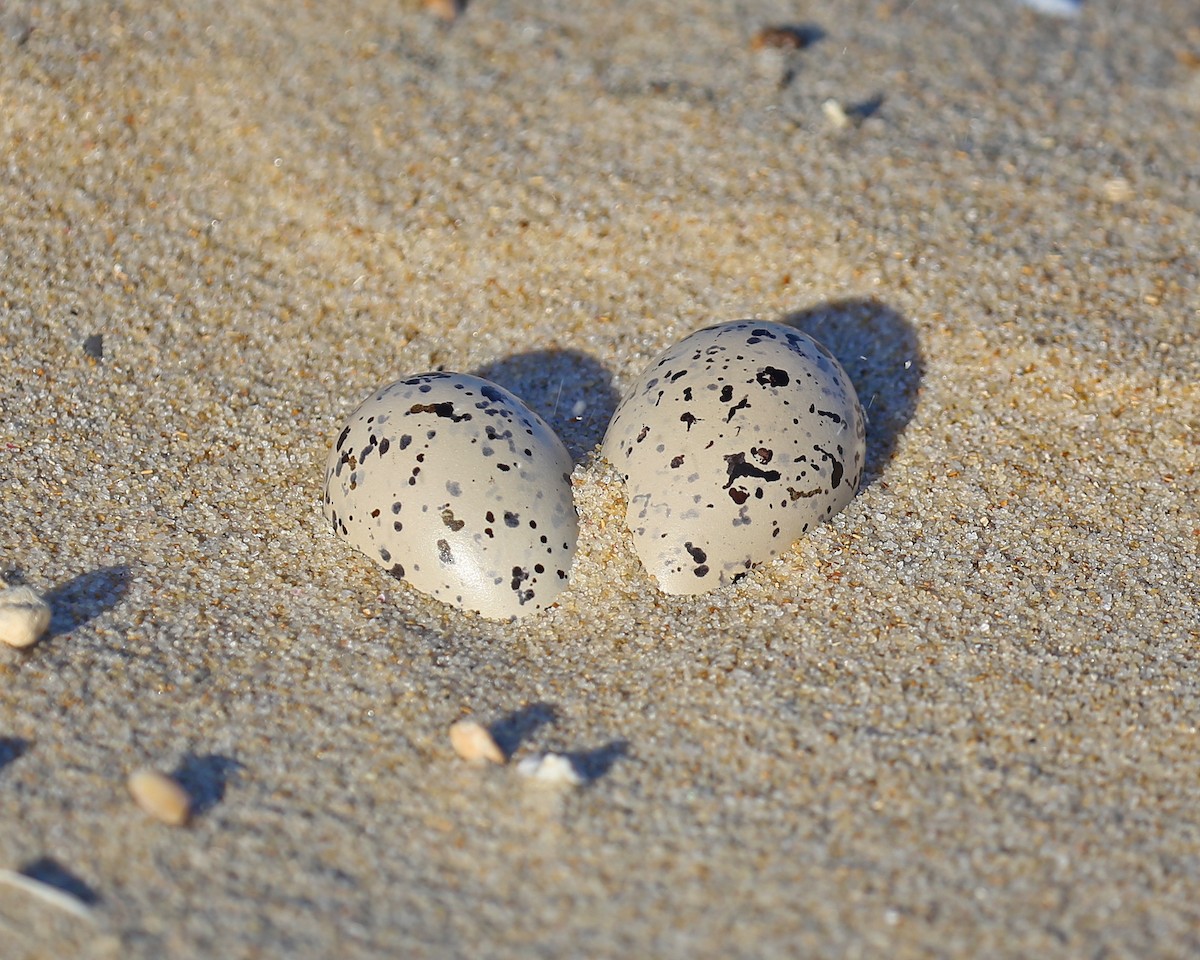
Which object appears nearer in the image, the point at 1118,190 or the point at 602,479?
the point at 602,479

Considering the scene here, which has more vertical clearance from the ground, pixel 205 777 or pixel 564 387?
pixel 564 387

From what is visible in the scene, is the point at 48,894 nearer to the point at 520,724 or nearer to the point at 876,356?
the point at 520,724

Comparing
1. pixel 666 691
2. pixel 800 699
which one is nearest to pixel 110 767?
pixel 666 691

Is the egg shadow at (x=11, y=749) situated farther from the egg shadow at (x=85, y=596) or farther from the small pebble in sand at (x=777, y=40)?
the small pebble in sand at (x=777, y=40)

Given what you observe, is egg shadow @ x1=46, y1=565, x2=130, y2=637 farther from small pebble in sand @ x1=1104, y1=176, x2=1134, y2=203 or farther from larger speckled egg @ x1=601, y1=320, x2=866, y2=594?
small pebble in sand @ x1=1104, y1=176, x2=1134, y2=203

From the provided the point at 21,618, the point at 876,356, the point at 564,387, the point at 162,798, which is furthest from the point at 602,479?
the point at 21,618

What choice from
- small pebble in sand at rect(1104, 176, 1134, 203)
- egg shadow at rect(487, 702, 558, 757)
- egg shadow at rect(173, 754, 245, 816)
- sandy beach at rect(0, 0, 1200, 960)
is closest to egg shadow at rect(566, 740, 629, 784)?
sandy beach at rect(0, 0, 1200, 960)
